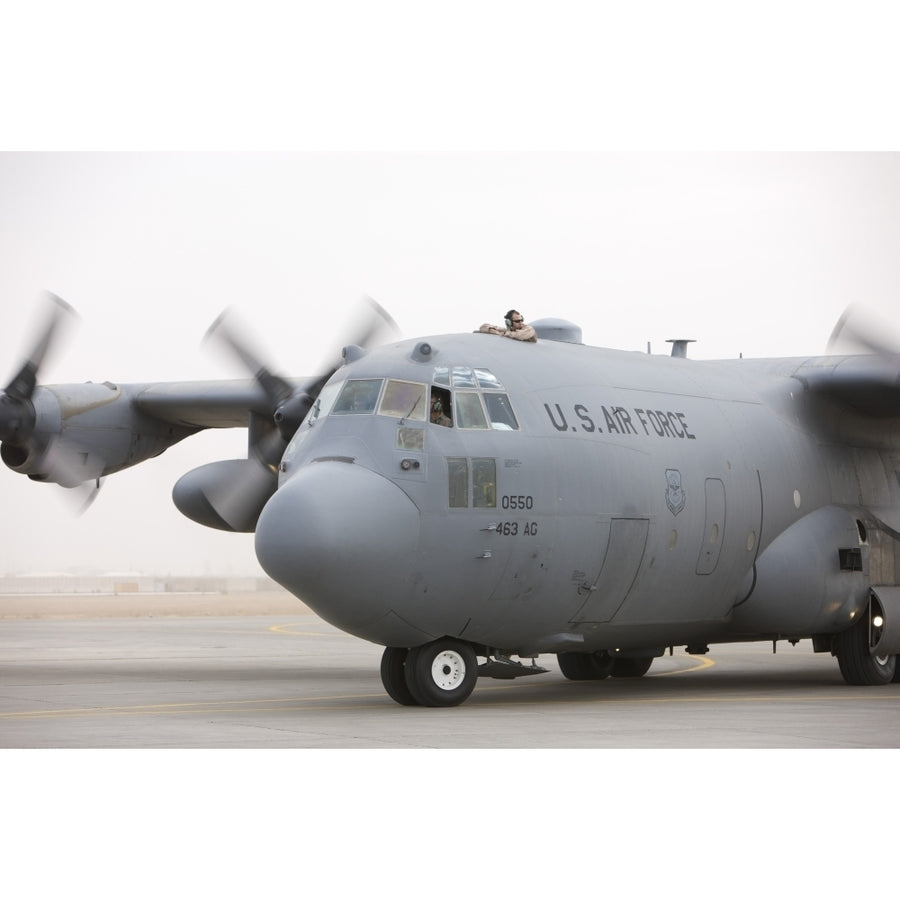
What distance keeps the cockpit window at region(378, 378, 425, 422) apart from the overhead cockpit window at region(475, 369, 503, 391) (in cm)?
66

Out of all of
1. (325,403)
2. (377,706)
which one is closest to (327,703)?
(377,706)

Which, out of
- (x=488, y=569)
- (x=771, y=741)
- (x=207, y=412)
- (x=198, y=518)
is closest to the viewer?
(x=771, y=741)

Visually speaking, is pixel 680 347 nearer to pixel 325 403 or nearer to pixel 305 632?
pixel 325 403

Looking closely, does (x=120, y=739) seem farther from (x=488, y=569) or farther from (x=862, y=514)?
(x=862, y=514)

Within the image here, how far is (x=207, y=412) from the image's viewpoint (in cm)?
2177

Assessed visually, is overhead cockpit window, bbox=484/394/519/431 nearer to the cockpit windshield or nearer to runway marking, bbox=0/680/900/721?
the cockpit windshield

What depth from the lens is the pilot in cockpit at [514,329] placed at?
52.3 ft

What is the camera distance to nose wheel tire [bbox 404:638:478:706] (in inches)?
567

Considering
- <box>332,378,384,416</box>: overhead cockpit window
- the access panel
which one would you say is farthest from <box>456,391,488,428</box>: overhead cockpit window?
the access panel

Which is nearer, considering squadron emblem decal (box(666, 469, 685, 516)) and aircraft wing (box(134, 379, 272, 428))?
squadron emblem decal (box(666, 469, 685, 516))

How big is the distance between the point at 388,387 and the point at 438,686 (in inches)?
120

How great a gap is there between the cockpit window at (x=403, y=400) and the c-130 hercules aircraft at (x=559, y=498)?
2cm

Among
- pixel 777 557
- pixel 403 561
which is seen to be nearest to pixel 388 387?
pixel 403 561

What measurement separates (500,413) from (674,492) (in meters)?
2.53
